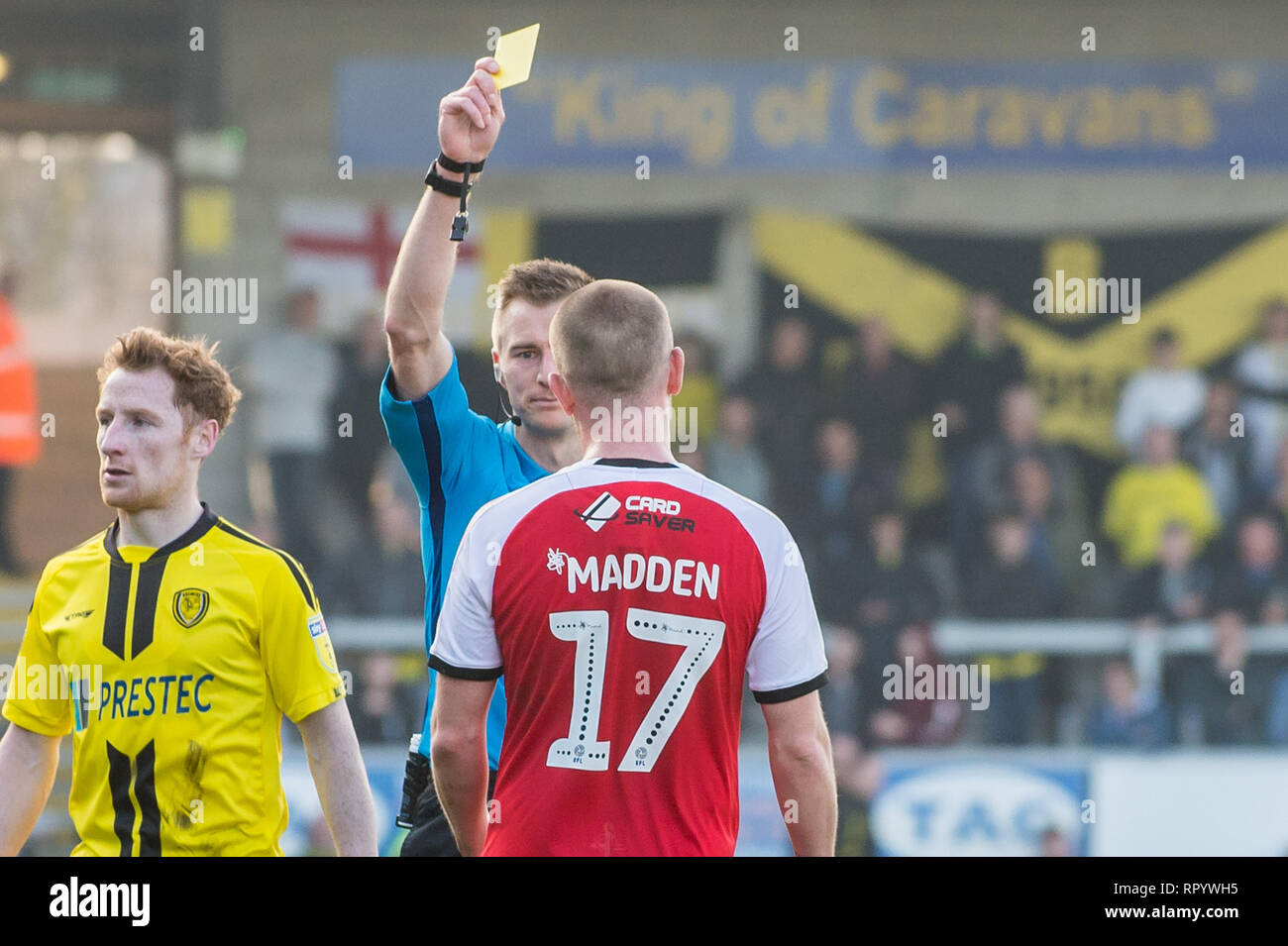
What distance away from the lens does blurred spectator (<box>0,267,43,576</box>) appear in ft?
37.5

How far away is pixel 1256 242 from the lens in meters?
12.1

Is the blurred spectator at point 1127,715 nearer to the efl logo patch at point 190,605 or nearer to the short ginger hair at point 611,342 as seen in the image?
the efl logo patch at point 190,605

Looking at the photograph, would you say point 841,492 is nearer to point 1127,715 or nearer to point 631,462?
point 1127,715

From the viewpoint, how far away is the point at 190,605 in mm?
3400

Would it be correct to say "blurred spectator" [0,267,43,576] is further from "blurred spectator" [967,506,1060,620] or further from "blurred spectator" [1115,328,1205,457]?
"blurred spectator" [1115,328,1205,457]

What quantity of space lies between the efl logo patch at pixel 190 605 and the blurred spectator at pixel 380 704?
6.59m

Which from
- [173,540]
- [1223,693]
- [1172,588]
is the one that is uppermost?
[173,540]

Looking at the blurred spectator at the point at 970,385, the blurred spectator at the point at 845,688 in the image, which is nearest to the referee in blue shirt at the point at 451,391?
the blurred spectator at the point at 845,688

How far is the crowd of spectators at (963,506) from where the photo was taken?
10.3m

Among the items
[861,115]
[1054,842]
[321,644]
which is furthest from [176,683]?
[861,115]

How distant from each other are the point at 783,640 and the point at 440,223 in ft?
3.84

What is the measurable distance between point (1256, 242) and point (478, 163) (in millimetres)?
10137

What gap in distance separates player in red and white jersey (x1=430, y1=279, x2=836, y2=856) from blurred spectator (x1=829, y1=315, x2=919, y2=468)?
806 cm

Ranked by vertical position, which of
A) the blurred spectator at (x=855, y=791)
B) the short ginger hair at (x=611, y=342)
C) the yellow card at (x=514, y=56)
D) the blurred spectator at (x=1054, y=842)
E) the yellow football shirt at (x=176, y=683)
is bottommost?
the blurred spectator at (x=1054, y=842)
